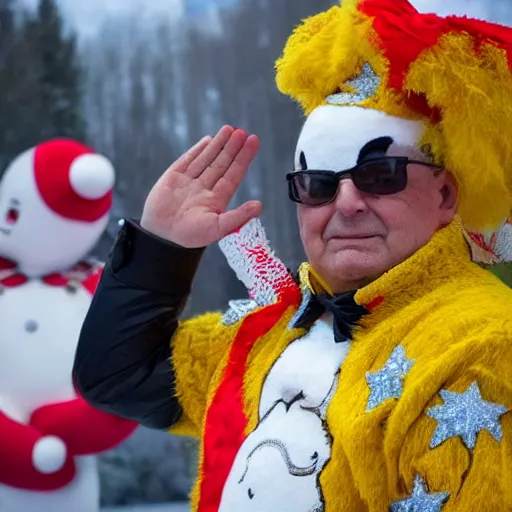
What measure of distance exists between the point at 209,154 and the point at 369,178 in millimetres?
307

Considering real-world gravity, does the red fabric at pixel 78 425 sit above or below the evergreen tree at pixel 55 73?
below

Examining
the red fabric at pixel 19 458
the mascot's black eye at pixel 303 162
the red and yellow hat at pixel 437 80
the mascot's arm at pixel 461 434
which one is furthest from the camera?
the red fabric at pixel 19 458

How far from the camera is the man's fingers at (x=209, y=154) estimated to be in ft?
4.23

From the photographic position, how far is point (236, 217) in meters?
1.25

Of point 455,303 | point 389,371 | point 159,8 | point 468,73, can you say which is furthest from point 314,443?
point 159,8

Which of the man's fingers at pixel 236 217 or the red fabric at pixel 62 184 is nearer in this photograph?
the man's fingers at pixel 236 217

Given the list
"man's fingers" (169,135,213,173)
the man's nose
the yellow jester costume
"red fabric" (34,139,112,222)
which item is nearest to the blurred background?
"red fabric" (34,139,112,222)

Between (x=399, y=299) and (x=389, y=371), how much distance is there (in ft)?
0.39

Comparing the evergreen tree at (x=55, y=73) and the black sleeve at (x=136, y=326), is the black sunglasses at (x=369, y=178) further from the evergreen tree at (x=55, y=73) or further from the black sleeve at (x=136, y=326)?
the evergreen tree at (x=55, y=73)

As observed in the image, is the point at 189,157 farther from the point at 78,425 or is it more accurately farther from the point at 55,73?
the point at 55,73

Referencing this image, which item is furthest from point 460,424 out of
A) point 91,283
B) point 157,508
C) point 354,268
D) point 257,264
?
point 157,508

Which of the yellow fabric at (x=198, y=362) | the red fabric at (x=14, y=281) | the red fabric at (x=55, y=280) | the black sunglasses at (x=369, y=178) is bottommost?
the red fabric at (x=55, y=280)

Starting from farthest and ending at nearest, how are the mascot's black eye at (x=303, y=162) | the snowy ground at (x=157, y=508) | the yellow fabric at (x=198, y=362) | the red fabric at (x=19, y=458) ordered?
1. the snowy ground at (x=157, y=508)
2. the red fabric at (x=19, y=458)
3. the yellow fabric at (x=198, y=362)
4. the mascot's black eye at (x=303, y=162)

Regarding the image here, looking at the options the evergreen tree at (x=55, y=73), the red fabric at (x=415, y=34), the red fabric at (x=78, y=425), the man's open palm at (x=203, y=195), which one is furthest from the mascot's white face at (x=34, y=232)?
the red fabric at (x=415, y=34)
